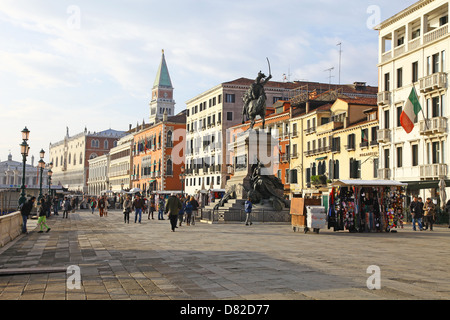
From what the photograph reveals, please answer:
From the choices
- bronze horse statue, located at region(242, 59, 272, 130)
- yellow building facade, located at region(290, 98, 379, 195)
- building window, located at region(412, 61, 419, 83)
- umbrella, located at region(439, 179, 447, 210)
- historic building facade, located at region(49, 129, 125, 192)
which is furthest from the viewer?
historic building facade, located at region(49, 129, 125, 192)

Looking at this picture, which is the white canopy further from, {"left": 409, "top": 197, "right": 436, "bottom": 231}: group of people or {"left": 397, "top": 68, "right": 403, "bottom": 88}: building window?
{"left": 397, "top": 68, "right": 403, "bottom": 88}: building window

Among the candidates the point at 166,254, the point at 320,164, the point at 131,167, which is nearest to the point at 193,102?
the point at 131,167

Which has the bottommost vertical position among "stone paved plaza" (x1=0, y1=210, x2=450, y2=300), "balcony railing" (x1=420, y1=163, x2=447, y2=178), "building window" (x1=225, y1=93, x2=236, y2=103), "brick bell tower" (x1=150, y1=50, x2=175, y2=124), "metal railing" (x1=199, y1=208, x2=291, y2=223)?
"stone paved plaza" (x1=0, y1=210, x2=450, y2=300)

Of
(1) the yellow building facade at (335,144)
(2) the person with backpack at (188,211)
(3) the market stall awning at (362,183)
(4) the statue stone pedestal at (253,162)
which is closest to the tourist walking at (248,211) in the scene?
(4) the statue stone pedestal at (253,162)

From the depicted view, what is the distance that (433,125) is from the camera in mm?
34531

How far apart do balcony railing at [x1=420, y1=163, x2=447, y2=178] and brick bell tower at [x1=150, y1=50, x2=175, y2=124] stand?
125271mm

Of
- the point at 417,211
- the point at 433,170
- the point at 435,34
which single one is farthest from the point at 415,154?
the point at 417,211

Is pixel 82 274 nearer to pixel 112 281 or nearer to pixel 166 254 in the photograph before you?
pixel 112 281

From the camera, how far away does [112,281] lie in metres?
8.49

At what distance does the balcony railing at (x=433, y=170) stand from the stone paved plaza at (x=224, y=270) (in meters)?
19.6

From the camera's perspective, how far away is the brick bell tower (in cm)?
15575

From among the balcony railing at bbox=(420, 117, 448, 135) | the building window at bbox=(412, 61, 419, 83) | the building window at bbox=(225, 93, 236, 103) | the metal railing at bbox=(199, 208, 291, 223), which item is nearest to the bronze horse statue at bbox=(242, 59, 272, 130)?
the metal railing at bbox=(199, 208, 291, 223)

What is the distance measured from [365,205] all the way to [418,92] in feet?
60.4

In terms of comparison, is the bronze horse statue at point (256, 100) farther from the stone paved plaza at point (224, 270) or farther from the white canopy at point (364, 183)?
the stone paved plaza at point (224, 270)
